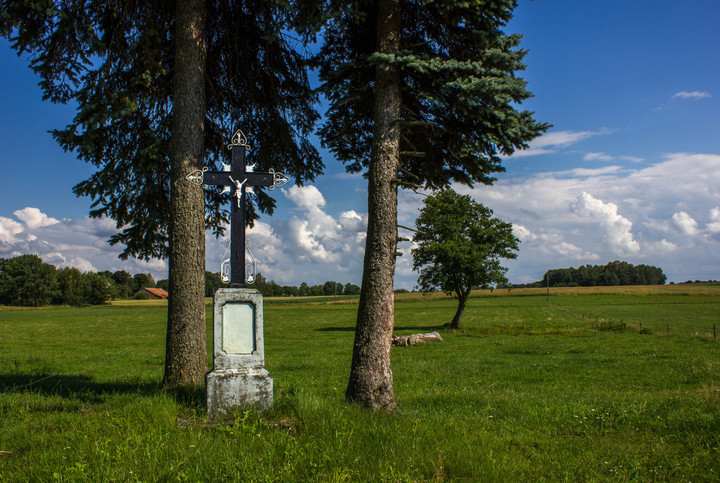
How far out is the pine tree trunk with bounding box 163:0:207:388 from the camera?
7.15 meters

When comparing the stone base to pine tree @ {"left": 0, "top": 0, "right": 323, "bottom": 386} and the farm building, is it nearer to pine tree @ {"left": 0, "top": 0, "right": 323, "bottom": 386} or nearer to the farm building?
pine tree @ {"left": 0, "top": 0, "right": 323, "bottom": 386}

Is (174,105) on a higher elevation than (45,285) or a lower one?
higher

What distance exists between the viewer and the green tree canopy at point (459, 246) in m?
31.2

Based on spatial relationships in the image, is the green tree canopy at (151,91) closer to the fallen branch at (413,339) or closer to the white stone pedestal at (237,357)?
the white stone pedestal at (237,357)

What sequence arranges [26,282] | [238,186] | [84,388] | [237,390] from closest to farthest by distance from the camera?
Result: [237,390] → [238,186] → [84,388] → [26,282]

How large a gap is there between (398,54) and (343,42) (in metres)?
2.06

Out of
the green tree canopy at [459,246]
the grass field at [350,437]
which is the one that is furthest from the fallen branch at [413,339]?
the grass field at [350,437]

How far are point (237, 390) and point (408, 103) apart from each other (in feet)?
18.2

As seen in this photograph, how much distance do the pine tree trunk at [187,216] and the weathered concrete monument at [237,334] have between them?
3.68ft

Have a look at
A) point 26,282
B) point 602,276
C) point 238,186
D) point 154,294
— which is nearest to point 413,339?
point 238,186

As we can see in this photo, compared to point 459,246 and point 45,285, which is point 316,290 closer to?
point 45,285

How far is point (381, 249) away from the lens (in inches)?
259

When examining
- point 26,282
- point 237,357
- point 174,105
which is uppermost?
point 174,105

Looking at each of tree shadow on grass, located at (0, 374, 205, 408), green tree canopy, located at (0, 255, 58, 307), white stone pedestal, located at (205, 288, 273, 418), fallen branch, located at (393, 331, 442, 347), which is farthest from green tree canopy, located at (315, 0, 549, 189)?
green tree canopy, located at (0, 255, 58, 307)
